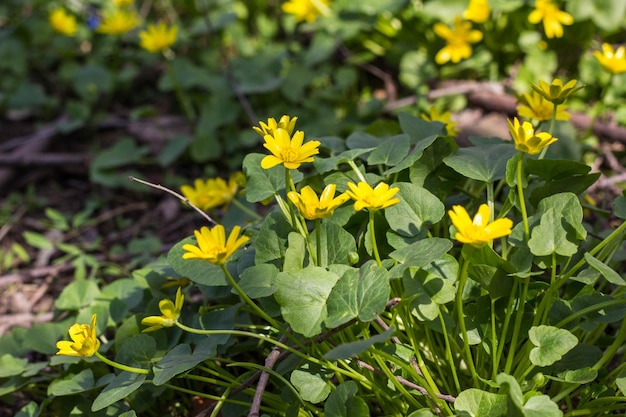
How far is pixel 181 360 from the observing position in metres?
1.32

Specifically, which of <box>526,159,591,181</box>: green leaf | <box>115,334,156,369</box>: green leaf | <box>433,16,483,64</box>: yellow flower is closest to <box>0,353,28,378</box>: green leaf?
<box>115,334,156,369</box>: green leaf

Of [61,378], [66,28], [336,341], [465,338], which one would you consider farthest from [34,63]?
[465,338]

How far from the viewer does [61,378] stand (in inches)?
67.4

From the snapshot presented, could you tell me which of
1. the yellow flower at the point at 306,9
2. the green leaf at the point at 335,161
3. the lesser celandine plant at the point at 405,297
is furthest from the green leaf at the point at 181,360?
the yellow flower at the point at 306,9

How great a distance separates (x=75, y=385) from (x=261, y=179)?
632 millimetres

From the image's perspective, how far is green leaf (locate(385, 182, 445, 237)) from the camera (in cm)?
138

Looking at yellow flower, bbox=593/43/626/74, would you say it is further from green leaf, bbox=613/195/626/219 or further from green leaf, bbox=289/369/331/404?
green leaf, bbox=289/369/331/404

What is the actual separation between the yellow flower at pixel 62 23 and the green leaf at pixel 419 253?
3.04 metres

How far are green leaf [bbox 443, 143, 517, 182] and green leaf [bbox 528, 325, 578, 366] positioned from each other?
0.34m

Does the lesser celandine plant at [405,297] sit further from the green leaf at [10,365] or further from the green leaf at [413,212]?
the green leaf at [10,365]

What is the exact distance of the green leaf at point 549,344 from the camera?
121cm

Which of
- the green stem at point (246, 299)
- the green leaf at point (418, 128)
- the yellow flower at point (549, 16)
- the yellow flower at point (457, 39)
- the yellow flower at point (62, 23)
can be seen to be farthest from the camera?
the yellow flower at point (62, 23)

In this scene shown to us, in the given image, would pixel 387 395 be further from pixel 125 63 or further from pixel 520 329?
pixel 125 63

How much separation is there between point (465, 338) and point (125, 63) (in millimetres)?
3073
